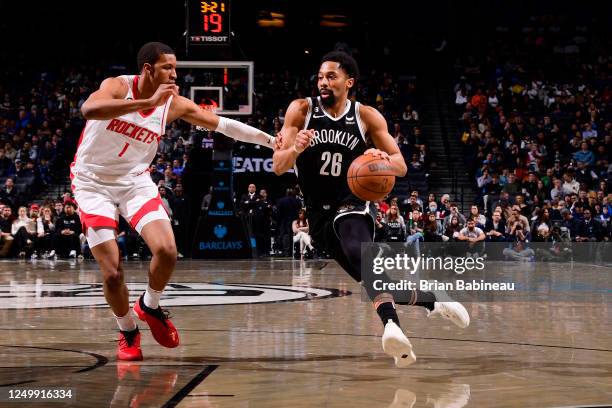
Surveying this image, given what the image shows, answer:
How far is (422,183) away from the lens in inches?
933

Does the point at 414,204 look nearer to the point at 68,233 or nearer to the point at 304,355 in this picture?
the point at 68,233

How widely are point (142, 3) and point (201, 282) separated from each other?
20027 millimetres

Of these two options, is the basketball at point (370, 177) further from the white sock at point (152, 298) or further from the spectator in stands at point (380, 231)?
the spectator in stands at point (380, 231)

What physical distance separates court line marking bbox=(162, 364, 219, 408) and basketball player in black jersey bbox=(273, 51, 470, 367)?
1288 millimetres

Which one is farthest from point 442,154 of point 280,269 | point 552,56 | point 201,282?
point 201,282

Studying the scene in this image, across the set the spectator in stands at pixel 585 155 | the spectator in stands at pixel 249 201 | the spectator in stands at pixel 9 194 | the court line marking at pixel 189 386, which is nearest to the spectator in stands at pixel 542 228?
the spectator in stands at pixel 585 155

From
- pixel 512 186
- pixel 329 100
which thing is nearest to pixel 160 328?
pixel 329 100

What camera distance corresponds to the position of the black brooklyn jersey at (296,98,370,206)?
6.89 metres

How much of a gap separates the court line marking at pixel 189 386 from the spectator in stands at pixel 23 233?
1525 cm

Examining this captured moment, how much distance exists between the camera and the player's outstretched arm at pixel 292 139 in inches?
249

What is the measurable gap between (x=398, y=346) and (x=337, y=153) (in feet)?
5.46

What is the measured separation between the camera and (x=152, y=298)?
6.86 meters

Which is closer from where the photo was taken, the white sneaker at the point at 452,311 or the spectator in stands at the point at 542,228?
the white sneaker at the point at 452,311

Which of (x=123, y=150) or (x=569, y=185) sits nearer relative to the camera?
(x=123, y=150)
